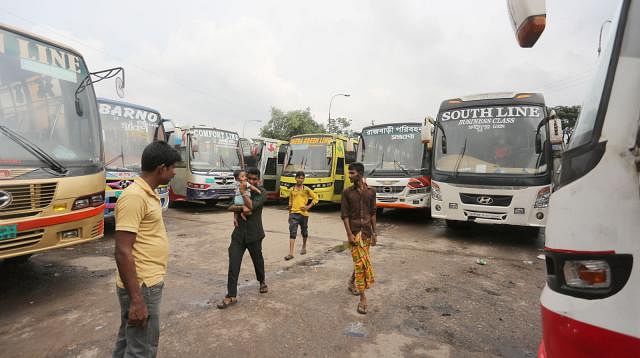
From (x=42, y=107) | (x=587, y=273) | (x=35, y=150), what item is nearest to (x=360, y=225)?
(x=587, y=273)

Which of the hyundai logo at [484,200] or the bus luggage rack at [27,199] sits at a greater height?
the bus luggage rack at [27,199]

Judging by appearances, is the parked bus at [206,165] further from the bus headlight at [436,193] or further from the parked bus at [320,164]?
the bus headlight at [436,193]

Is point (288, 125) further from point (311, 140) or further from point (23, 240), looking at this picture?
point (23, 240)

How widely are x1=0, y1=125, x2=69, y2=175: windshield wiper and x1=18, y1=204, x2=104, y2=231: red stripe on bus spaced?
50cm

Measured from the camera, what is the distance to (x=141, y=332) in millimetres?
2107

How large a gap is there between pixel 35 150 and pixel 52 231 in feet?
3.11

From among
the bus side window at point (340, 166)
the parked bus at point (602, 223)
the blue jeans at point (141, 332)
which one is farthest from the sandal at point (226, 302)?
the bus side window at point (340, 166)

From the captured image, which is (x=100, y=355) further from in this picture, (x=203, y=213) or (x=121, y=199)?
(x=203, y=213)

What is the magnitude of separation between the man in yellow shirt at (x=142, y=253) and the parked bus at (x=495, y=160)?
6.23m

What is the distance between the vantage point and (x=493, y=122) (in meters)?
7.32

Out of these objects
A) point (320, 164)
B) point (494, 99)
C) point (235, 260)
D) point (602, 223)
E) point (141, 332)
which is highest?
point (494, 99)

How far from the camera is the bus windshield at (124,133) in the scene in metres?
8.25

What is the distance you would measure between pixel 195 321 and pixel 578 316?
129 inches

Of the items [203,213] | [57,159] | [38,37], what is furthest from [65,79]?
[203,213]
